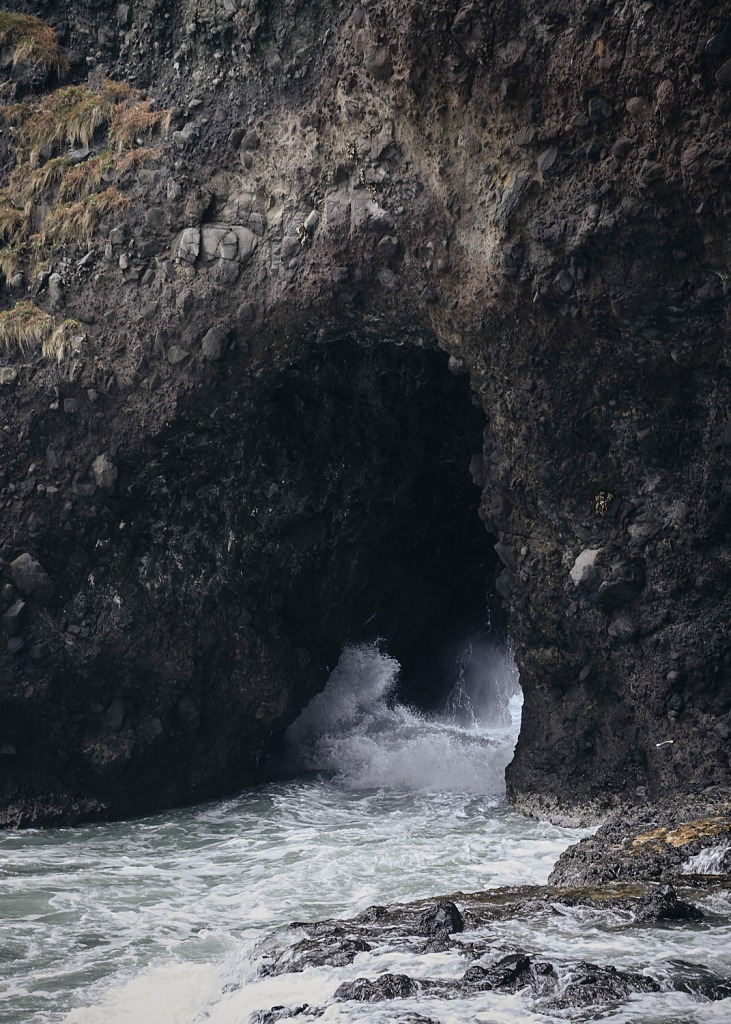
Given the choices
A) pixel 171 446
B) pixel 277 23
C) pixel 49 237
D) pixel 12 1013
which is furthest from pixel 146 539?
pixel 12 1013

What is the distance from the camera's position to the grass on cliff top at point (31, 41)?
1317 centimetres

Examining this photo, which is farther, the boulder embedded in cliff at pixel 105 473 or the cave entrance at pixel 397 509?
the cave entrance at pixel 397 509

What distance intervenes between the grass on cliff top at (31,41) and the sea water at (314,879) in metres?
8.71

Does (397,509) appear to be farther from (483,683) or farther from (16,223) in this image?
(16,223)

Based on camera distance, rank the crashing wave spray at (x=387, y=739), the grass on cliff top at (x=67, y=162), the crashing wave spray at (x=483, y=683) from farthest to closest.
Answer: the crashing wave spray at (x=483, y=683) < the crashing wave spray at (x=387, y=739) < the grass on cliff top at (x=67, y=162)

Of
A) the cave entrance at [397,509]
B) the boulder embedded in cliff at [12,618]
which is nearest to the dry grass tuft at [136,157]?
the cave entrance at [397,509]

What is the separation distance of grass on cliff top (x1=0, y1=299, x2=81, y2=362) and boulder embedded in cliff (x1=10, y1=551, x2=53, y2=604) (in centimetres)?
221

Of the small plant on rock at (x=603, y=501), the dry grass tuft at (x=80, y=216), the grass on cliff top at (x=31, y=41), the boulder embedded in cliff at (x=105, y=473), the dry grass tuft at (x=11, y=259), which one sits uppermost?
the grass on cliff top at (x=31, y=41)

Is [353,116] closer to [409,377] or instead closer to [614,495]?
[409,377]

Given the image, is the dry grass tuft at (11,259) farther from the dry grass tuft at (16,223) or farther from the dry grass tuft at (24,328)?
the dry grass tuft at (24,328)

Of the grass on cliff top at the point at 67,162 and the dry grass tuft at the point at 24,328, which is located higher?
the grass on cliff top at the point at 67,162

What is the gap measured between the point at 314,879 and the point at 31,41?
33.1ft

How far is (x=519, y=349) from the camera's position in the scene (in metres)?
10.7

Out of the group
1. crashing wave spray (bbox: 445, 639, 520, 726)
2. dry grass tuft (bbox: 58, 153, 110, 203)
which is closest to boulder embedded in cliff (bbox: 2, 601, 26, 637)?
dry grass tuft (bbox: 58, 153, 110, 203)
